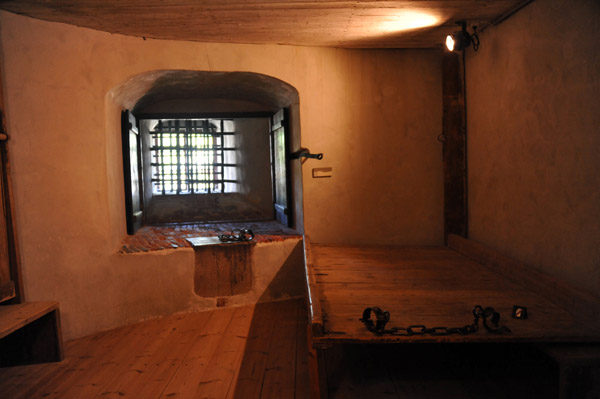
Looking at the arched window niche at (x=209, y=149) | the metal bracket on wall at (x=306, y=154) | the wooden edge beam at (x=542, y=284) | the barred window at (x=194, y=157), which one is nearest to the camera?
the wooden edge beam at (x=542, y=284)

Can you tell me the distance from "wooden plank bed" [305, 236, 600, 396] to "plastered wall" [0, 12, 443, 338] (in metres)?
0.79

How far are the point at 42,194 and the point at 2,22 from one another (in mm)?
1406

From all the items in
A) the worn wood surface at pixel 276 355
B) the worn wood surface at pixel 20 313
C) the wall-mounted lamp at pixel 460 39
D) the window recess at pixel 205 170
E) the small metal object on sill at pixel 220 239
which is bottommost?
the worn wood surface at pixel 276 355

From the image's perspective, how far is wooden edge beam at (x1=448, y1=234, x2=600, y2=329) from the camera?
8.66 feet

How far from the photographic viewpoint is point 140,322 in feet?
14.8

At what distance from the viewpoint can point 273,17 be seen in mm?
3895

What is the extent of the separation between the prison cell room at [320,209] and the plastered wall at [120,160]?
0.02 m

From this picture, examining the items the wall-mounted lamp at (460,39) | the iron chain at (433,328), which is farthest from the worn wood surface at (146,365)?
the wall-mounted lamp at (460,39)

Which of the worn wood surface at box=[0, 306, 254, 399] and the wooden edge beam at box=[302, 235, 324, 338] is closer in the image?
the wooden edge beam at box=[302, 235, 324, 338]

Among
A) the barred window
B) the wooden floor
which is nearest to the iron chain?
the wooden floor

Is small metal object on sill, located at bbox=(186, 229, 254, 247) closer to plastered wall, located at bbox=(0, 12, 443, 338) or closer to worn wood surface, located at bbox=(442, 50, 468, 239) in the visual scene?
plastered wall, located at bbox=(0, 12, 443, 338)

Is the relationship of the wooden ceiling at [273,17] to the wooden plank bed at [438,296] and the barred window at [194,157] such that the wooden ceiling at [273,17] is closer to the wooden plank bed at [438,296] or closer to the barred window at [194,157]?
the wooden plank bed at [438,296]

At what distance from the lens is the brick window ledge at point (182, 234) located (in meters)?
4.66

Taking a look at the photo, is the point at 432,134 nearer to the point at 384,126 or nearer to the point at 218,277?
the point at 384,126
